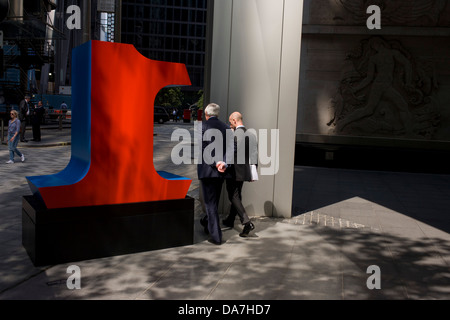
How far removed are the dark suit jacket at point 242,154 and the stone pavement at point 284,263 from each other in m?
0.92

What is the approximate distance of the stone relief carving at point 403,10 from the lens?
15.3 metres

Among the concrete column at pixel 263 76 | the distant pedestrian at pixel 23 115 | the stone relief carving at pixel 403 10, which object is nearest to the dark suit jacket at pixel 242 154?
the concrete column at pixel 263 76

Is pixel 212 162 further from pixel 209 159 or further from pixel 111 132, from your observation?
pixel 111 132

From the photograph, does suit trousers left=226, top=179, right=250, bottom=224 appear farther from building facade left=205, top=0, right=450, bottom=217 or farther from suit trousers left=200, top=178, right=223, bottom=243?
building facade left=205, top=0, right=450, bottom=217

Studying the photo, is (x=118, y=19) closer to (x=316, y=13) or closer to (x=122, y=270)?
(x=316, y=13)

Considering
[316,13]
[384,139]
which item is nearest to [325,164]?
[384,139]

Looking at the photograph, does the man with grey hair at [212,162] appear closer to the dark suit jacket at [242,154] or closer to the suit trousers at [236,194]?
the dark suit jacket at [242,154]

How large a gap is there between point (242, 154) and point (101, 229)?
218 cm

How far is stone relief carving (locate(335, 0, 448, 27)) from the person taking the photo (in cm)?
1527

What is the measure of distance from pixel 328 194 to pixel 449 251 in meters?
4.57

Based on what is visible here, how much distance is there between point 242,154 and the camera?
257 inches

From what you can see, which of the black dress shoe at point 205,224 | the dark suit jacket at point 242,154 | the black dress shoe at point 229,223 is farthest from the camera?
the black dress shoe at point 229,223

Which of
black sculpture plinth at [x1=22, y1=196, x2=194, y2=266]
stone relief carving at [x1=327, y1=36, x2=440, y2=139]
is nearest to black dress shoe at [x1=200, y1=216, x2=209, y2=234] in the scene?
black sculpture plinth at [x1=22, y1=196, x2=194, y2=266]

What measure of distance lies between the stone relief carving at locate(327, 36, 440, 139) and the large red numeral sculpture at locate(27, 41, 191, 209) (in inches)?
426
